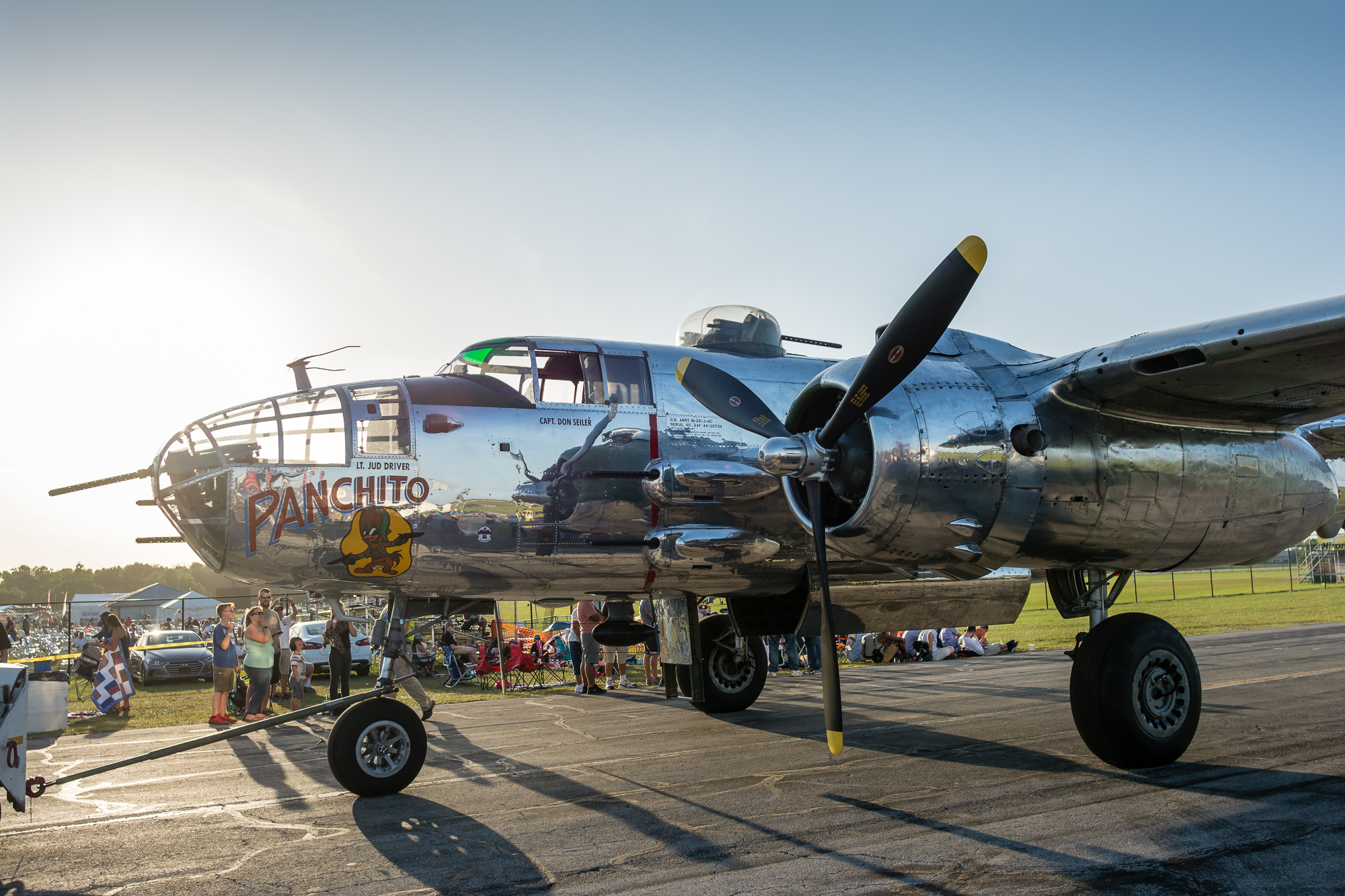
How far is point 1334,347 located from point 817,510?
427 centimetres

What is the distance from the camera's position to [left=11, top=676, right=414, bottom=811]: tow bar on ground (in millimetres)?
6848

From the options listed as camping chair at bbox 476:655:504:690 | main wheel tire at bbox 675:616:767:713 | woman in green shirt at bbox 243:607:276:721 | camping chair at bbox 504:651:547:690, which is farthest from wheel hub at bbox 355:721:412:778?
camping chair at bbox 476:655:504:690

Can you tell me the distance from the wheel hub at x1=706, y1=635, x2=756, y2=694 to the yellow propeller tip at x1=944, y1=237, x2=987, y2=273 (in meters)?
7.66

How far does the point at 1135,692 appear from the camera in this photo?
8.08 m

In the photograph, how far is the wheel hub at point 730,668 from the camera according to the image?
13.0 meters

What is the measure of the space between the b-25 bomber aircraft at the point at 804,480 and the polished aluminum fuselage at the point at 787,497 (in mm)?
24

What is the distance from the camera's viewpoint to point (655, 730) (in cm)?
1155

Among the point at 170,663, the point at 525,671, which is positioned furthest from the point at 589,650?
the point at 170,663

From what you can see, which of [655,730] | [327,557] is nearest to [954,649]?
[655,730]

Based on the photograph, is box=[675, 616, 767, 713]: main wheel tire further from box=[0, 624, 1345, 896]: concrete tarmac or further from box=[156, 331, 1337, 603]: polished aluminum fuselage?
box=[156, 331, 1337, 603]: polished aluminum fuselage

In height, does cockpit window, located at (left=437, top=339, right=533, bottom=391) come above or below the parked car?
above

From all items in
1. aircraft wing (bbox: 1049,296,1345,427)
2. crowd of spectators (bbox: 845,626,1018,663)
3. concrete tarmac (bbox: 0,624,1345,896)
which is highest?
aircraft wing (bbox: 1049,296,1345,427)

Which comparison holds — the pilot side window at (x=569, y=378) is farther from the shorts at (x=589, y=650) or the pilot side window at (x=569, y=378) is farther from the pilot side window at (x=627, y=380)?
the shorts at (x=589, y=650)

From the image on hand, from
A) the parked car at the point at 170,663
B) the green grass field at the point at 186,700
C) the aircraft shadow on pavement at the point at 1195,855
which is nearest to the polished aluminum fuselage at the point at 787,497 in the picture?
the aircraft shadow on pavement at the point at 1195,855
